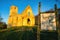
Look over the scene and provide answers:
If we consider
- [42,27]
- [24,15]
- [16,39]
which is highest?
[24,15]

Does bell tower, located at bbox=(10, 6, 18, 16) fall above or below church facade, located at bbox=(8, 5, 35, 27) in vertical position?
above

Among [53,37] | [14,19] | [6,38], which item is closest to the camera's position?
[6,38]

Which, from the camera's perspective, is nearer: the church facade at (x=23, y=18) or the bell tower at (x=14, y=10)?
the church facade at (x=23, y=18)

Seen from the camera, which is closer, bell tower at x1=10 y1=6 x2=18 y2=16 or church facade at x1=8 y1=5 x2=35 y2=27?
church facade at x1=8 y1=5 x2=35 y2=27

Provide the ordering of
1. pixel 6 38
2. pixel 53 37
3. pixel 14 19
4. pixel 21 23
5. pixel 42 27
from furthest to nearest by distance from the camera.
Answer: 1. pixel 14 19
2. pixel 21 23
3. pixel 53 37
4. pixel 6 38
5. pixel 42 27

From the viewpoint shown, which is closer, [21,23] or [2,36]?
[2,36]

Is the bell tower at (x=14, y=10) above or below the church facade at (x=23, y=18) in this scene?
above

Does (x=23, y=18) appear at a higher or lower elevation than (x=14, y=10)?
lower

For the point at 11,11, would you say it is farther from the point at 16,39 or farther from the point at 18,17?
the point at 16,39

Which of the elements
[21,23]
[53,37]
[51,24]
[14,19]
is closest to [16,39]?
[53,37]

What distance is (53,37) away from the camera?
41.2 feet

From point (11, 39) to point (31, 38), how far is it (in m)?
1.86

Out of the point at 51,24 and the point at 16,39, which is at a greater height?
the point at 51,24

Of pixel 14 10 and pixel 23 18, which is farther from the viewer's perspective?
pixel 14 10
